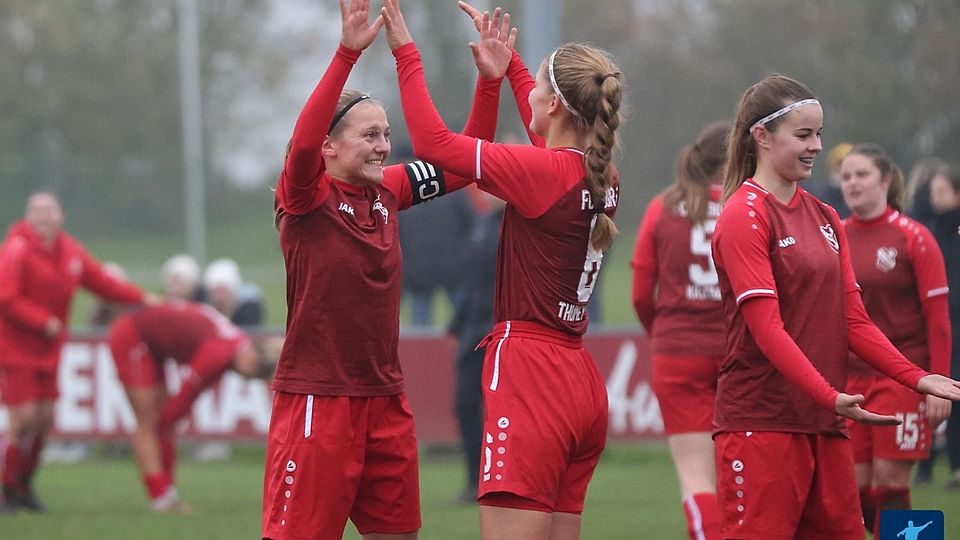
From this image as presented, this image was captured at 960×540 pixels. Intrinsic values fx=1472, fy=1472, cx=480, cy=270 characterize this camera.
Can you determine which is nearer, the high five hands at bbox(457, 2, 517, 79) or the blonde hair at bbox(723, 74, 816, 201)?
the blonde hair at bbox(723, 74, 816, 201)

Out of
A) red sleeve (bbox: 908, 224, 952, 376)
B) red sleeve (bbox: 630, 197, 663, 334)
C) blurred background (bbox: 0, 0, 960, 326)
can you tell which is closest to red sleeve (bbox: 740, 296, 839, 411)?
red sleeve (bbox: 908, 224, 952, 376)

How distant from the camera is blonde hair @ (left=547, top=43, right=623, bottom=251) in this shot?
192 inches

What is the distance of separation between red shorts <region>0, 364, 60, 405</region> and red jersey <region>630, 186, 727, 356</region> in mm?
5535

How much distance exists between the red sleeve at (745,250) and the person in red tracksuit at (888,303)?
6.69 ft

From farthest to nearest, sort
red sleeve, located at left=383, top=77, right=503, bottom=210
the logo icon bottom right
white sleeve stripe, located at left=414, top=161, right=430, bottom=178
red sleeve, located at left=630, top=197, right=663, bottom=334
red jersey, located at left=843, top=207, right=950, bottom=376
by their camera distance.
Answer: red sleeve, located at left=630, top=197, right=663, bottom=334 → red jersey, located at left=843, top=207, right=950, bottom=376 → white sleeve stripe, located at left=414, top=161, right=430, bottom=178 → red sleeve, located at left=383, top=77, right=503, bottom=210 → the logo icon bottom right

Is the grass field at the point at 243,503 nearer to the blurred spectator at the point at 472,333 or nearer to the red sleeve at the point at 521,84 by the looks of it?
the blurred spectator at the point at 472,333

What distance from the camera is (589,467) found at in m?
5.07

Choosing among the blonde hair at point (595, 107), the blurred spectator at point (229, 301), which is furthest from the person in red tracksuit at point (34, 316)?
the blonde hair at point (595, 107)

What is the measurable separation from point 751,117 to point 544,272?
2.84 ft

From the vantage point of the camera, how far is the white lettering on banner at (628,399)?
12.0 meters

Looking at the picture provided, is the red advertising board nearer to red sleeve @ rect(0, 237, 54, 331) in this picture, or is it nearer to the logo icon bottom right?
red sleeve @ rect(0, 237, 54, 331)

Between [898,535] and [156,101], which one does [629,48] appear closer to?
[156,101]

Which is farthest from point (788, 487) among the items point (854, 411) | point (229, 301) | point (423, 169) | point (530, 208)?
point (229, 301)

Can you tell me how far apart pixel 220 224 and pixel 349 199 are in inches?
876
